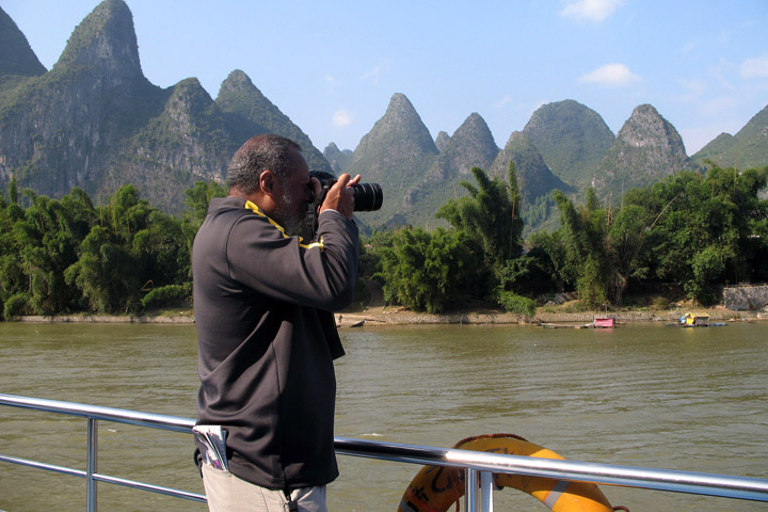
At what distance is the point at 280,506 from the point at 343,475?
4.64 meters

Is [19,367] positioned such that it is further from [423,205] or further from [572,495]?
[423,205]

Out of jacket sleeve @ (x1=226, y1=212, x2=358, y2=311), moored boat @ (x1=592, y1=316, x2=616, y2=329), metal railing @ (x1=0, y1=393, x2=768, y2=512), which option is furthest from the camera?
moored boat @ (x1=592, y1=316, x2=616, y2=329)

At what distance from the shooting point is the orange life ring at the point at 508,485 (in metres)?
1.33

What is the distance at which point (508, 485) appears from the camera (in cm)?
138

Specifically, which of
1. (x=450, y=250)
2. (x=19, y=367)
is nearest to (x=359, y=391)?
(x=19, y=367)

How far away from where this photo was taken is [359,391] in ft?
Answer: 34.3

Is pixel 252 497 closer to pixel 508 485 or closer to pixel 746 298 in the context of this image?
pixel 508 485

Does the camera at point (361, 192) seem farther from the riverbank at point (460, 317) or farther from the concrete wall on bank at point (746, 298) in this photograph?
the concrete wall on bank at point (746, 298)

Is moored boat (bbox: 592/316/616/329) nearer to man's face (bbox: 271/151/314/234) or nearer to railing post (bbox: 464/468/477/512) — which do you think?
railing post (bbox: 464/468/477/512)

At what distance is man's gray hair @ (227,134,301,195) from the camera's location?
131 cm

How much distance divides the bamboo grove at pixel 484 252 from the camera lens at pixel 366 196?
24093 millimetres

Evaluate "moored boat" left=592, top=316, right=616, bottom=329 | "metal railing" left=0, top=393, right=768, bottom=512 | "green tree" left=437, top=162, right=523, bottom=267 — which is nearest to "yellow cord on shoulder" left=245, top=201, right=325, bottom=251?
"metal railing" left=0, top=393, right=768, bottom=512

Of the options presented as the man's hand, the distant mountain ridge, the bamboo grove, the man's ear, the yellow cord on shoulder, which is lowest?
the yellow cord on shoulder

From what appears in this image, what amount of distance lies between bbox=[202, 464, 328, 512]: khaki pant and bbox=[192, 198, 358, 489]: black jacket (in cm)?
2
